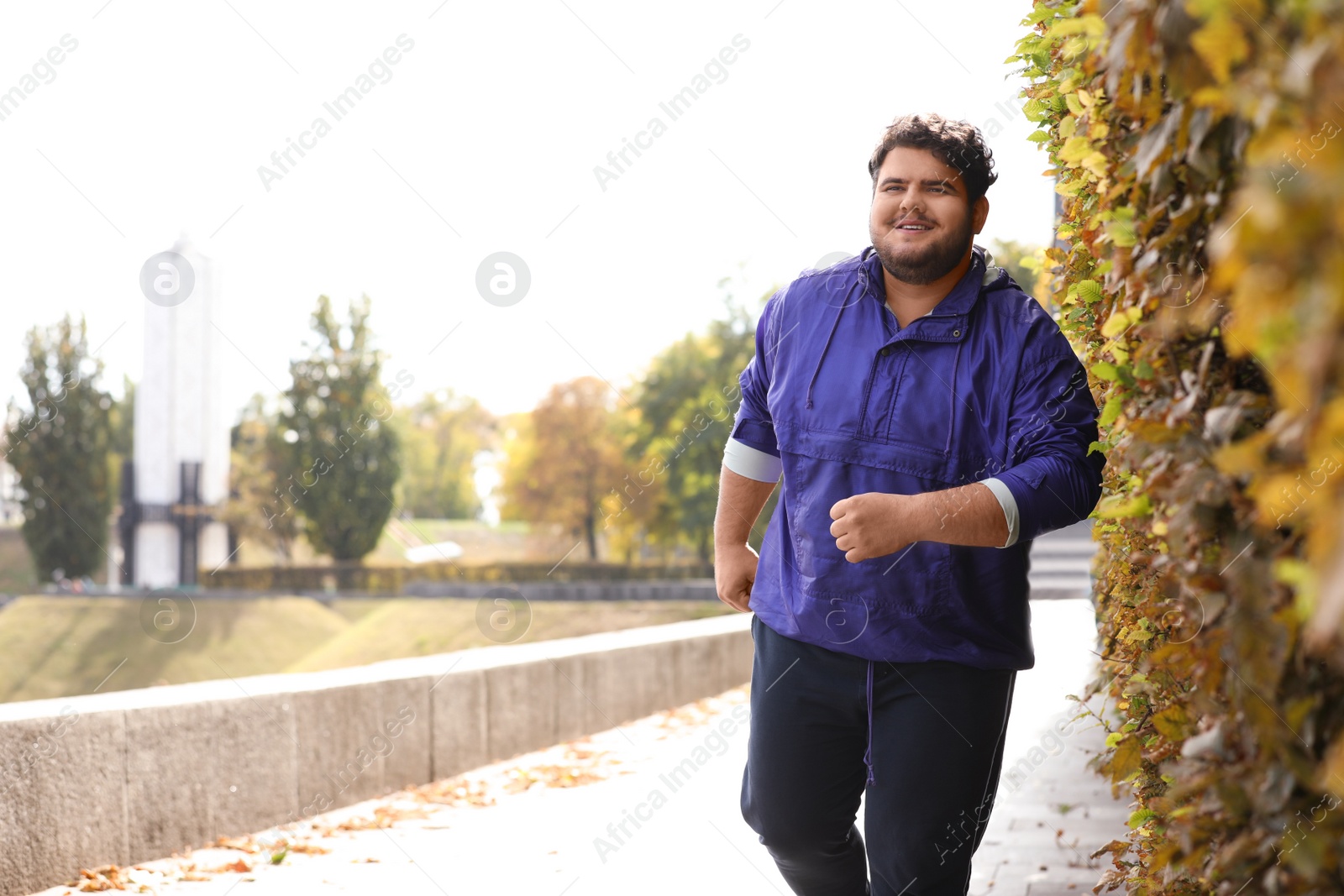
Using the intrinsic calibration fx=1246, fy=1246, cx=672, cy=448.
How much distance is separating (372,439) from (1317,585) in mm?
56565

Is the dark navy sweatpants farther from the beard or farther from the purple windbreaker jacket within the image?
the beard

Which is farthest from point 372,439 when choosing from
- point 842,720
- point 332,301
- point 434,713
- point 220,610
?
point 842,720

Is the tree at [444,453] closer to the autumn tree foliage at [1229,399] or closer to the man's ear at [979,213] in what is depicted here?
the man's ear at [979,213]

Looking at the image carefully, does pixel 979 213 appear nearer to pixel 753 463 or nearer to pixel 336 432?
pixel 753 463

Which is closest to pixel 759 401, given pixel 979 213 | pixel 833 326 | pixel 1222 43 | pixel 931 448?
pixel 833 326

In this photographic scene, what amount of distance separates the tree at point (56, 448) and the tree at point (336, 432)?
368 inches

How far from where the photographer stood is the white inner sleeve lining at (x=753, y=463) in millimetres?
3549

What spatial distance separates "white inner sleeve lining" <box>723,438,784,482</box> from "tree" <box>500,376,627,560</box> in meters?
49.0

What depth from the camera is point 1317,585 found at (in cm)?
88

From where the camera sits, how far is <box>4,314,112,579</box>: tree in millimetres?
56156

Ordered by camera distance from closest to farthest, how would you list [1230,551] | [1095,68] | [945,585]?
1. [1230,551]
2. [1095,68]
3. [945,585]

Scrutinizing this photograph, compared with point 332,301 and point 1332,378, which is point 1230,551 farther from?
point 332,301

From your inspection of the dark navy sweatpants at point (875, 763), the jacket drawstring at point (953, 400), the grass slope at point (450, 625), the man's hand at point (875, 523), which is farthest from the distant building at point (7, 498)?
the man's hand at point (875, 523)

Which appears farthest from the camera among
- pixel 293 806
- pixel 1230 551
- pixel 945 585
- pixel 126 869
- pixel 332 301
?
pixel 332 301
